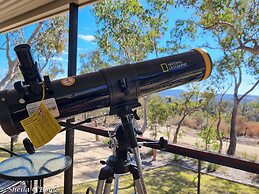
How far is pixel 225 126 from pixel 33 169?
6094mm

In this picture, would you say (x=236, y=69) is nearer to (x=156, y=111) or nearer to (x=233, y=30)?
(x=233, y=30)

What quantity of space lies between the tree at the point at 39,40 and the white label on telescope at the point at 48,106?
17.4ft

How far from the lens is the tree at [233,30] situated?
14.8 feet

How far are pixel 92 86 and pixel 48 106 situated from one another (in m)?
0.17

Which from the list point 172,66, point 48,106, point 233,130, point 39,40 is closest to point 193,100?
point 233,130

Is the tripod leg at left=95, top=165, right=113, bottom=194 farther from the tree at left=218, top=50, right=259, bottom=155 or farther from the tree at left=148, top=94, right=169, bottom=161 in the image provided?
the tree at left=148, top=94, right=169, bottom=161

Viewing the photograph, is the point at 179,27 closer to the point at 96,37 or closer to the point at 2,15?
the point at 96,37

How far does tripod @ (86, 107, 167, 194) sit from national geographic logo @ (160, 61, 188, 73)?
0.72ft

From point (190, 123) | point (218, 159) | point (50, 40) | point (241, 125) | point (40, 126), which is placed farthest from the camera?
point (190, 123)

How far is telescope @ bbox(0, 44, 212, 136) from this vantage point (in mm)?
800

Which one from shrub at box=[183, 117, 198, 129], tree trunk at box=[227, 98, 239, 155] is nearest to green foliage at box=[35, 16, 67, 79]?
shrub at box=[183, 117, 198, 129]

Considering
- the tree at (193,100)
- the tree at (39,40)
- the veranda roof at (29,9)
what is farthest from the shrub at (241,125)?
the veranda roof at (29,9)

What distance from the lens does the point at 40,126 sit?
79cm

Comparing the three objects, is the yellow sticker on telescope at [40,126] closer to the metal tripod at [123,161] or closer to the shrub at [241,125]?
the metal tripod at [123,161]
